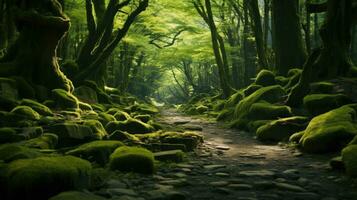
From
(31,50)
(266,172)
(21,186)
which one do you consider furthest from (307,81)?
(21,186)

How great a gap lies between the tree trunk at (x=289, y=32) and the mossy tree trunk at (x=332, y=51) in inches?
162

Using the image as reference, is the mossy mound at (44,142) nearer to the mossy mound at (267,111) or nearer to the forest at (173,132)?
the forest at (173,132)

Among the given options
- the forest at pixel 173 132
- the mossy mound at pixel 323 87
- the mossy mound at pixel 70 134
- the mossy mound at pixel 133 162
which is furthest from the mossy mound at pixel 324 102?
the mossy mound at pixel 133 162

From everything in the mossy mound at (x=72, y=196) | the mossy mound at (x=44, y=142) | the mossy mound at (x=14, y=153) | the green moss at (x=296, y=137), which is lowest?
the green moss at (x=296, y=137)

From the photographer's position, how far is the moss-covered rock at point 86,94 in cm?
1692

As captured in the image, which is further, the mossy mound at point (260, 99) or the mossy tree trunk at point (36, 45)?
the mossy mound at point (260, 99)

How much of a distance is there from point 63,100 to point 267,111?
23.2 feet

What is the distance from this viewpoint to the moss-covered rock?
1692cm

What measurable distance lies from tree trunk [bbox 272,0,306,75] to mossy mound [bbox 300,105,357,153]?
8.43 m

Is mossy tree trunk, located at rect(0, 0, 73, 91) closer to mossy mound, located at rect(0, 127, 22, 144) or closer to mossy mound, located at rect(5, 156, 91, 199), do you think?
mossy mound, located at rect(0, 127, 22, 144)

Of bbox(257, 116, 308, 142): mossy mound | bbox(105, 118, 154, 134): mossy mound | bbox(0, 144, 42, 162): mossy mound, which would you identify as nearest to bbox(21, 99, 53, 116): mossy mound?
bbox(105, 118, 154, 134): mossy mound

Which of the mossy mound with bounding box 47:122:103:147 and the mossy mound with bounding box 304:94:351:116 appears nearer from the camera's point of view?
the mossy mound with bounding box 47:122:103:147

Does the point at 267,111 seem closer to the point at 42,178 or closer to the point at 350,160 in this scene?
the point at 350,160

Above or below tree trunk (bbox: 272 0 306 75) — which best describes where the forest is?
below
